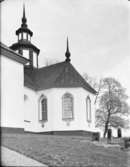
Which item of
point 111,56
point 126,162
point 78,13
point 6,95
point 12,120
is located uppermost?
point 78,13

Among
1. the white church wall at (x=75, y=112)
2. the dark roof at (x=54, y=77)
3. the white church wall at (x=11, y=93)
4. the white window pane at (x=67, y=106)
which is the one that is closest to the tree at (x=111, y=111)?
the dark roof at (x=54, y=77)

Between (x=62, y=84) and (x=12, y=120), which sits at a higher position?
(x=62, y=84)

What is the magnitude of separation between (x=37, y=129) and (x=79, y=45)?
8842 millimetres

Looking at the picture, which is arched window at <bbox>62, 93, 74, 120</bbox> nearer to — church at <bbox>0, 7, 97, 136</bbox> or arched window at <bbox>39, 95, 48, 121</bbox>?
church at <bbox>0, 7, 97, 136</bbox>

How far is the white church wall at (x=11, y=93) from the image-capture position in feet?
35.2

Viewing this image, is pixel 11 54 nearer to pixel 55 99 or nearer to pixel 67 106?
pixel 55 99

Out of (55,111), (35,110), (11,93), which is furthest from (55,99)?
(11,93)

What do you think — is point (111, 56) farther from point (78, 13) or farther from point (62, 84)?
point (62, 84)

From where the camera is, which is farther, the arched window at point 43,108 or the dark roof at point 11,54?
the arched window at point 43,108

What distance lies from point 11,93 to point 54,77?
5.41 m

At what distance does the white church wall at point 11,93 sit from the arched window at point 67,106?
3977 millimetres

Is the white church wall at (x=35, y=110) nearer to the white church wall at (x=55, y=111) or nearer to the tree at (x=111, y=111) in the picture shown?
the white church wall at (x=55, y=111)

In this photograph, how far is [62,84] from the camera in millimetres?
16094

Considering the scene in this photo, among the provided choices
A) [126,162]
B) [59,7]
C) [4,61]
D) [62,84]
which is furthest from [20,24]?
[62,84]
